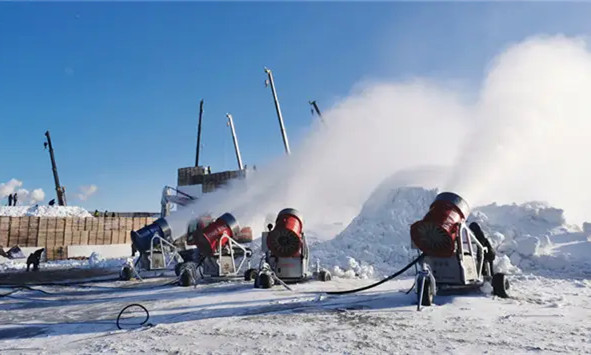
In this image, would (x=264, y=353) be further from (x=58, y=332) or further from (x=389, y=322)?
(x=58, y=332)

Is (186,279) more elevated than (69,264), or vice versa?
(69,264)

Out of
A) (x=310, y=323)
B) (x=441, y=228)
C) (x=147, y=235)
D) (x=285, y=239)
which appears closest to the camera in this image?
(x=310, y=323)

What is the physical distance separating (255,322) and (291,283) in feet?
19.7

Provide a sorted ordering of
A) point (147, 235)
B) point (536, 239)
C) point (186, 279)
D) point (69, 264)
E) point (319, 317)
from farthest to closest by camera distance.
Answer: point (69, 264) → point (147, 235) → point (536, 239) → point (186, 279) → point (319, 317)

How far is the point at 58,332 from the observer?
8.30m

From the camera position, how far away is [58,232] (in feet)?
111

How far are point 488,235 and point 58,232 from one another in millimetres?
31456

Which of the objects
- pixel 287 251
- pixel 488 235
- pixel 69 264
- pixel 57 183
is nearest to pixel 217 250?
pixel 287 251

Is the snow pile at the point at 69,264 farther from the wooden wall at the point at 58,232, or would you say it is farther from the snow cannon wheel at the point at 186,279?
the snow cannon wheel at the point at 186,279

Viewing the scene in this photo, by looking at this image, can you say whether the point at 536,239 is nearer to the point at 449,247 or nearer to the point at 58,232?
the point at 449,247

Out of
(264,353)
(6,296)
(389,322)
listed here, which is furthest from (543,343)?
(6,296)

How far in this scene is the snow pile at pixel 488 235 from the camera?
1714cm

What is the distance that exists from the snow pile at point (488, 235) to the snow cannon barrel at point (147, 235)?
7.16 meters

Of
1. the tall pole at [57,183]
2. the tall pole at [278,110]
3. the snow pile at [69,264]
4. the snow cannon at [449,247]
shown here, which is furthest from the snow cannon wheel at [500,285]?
the tall pole at [57,183]
